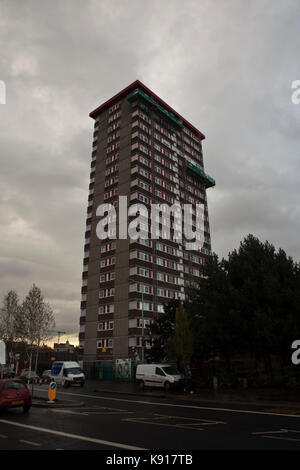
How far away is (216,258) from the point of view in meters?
33.3

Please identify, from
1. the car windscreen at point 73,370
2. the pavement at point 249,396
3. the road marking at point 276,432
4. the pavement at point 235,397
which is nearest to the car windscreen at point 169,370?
the pavement at point 235,397

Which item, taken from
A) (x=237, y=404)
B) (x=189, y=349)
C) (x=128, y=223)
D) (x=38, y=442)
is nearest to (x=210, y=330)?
(x=189, y=349)

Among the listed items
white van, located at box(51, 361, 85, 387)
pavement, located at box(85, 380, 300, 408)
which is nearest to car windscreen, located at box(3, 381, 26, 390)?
pavement, located at box(85, 380, 300, 408)

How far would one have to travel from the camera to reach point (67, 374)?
34281 mm

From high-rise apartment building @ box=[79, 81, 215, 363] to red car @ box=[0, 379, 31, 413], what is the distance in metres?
36.8

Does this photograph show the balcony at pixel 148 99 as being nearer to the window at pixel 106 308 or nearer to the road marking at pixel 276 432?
the window at pixel 106 308

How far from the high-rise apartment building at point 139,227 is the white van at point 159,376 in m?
20.1

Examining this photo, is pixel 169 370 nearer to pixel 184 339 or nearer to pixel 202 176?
pixel 184 339

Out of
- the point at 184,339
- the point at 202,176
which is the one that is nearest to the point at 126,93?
the point at 202,176

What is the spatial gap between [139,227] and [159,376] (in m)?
37.8

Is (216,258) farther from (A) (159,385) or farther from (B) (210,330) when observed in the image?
(A) (159,385)

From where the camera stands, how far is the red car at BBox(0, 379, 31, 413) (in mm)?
14727

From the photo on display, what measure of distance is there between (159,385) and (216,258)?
1199 cm

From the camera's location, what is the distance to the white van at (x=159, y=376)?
28609 millimetres
